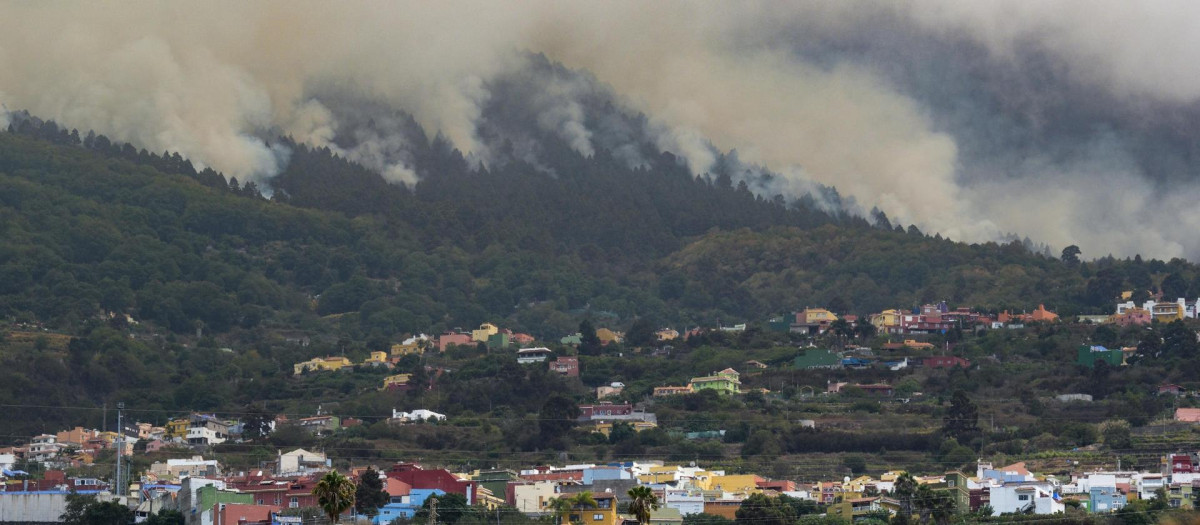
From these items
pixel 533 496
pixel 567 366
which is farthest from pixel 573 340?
pixel 533 496

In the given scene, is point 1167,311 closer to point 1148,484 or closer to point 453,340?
point 453,340

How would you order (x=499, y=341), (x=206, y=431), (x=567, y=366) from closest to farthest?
(x=206, y=431) → (x=567, y=366) → (x=499, y=341)

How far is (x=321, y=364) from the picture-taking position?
87500mm

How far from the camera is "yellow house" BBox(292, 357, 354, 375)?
86.8 meters

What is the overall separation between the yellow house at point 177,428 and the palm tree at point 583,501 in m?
21.2

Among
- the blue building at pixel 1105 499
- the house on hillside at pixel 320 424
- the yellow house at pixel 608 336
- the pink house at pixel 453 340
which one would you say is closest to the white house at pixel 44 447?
the house on hillside at pixel 320 424

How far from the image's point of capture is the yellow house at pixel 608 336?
9353 cm

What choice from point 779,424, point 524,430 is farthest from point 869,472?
point 524,430

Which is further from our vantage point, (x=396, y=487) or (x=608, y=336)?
(x=608, y=336)

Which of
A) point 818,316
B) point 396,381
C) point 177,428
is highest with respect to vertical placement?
point 818,316

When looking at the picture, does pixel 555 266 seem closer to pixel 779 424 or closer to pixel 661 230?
pixel 661 230

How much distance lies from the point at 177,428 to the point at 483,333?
2409cm

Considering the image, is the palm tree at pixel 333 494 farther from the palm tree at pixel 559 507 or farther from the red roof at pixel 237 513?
the palm tree at pixel 559 507

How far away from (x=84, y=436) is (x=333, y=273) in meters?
34.5
